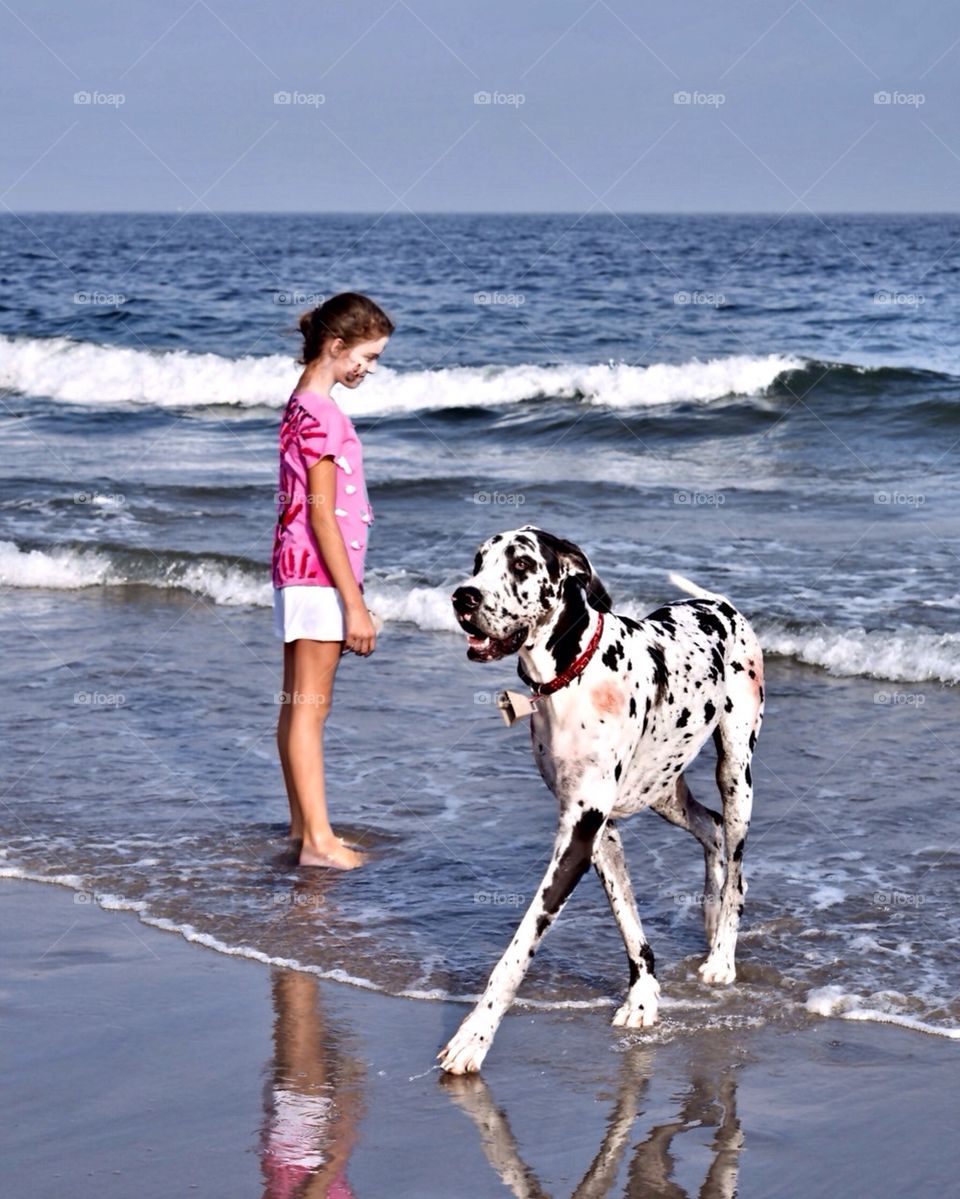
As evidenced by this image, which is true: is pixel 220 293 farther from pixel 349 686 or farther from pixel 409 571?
pixel 349 686

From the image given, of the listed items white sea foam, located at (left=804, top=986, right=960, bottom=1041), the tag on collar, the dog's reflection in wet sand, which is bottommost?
the dog's reflection in wet sand

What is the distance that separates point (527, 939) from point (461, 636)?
219 inches

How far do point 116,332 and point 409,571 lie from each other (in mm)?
15824

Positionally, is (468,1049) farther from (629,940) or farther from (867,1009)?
(867,1009)

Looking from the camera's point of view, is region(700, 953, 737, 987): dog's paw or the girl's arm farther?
the girl's arm

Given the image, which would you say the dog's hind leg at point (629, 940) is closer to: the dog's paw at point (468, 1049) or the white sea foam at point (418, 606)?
the dog's paw at point (468, 1049)

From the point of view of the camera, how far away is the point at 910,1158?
3.75 meters

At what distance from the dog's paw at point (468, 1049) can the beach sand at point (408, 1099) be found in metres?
0.04

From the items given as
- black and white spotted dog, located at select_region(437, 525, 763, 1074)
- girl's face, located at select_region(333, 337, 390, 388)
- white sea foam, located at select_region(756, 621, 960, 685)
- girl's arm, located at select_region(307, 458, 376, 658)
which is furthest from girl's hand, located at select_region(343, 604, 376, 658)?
white sea foam, located at select_region(756, 621, 960, 685)

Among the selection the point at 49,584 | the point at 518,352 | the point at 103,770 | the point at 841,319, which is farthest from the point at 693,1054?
the point at 841,319

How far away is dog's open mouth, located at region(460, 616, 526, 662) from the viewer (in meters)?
4.25

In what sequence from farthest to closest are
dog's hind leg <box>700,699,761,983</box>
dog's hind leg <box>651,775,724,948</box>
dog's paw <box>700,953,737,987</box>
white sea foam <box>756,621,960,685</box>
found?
white sea foam <box>756,621,960,685</box>, dog's hind leg <box>651,775,724,948</box>, dog's hind leg <box>700,699,761,983</box>, dog's paw <box>700,953,737,987</box>

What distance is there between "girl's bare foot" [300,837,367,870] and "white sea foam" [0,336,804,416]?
45.5 ft

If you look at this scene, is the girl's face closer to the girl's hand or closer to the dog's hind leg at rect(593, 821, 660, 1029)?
the girl's hand
